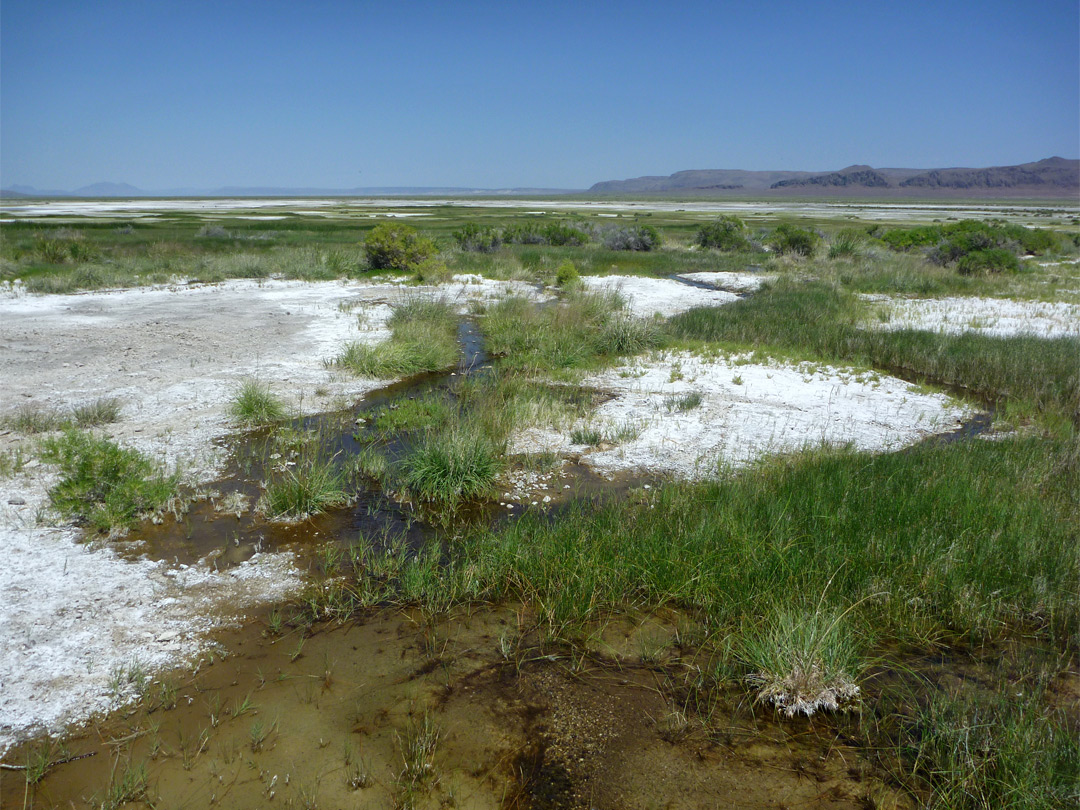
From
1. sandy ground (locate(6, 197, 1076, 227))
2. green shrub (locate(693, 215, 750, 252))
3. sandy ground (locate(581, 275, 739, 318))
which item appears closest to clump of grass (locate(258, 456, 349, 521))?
sandy ground (locate(581, 275, 739, 318))

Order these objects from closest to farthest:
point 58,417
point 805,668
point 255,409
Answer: point 805,668, point 58,417, point 255,409

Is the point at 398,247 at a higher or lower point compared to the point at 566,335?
higher

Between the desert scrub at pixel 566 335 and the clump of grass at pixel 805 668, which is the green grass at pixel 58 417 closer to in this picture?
the desert scrub at pixel 566 335

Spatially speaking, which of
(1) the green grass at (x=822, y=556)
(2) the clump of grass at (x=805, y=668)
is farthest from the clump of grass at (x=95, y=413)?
(2) the clump of grass at (x=805, y=668)

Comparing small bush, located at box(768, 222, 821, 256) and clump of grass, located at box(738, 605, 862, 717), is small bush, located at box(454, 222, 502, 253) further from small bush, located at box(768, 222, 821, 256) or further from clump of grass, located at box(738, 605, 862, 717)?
clump of grass, located at box(738, 605, 862, 717)

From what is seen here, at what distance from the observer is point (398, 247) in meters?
24.3

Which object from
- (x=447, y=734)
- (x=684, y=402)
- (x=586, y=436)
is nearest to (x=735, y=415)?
(x=684, y=402)

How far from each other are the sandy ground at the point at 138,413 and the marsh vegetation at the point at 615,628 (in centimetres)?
40

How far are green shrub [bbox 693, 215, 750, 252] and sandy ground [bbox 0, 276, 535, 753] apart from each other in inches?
692

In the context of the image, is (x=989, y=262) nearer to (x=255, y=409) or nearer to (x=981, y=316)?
(x=981, y=316)

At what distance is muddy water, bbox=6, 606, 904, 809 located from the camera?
3496mm

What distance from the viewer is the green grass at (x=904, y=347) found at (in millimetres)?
11750

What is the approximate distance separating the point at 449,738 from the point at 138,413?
7.92m

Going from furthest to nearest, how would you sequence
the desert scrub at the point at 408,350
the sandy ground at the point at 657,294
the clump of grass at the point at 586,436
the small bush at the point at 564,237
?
the small bush at the point at 564,237
the sandy ground at the point at 657,294
the desert scrub at the point at 408,350
the clump of grass at the point at 586,436
